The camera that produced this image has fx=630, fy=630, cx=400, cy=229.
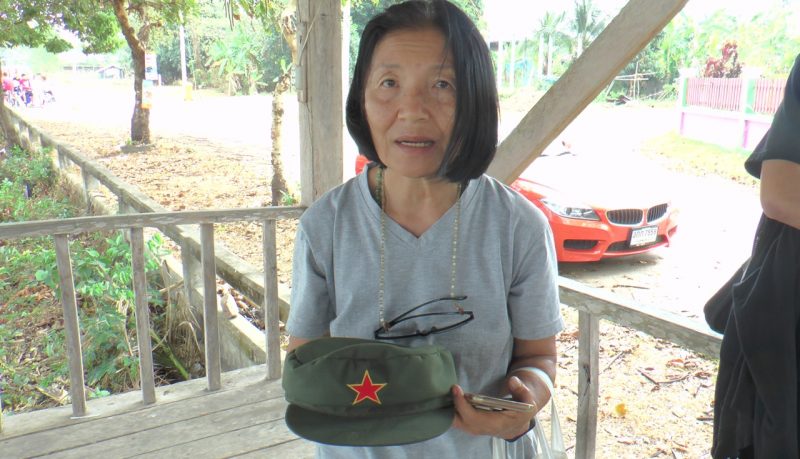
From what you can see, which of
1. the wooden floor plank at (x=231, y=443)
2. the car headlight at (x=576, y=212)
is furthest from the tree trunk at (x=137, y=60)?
the wooden floor plank at (x=231, y=443)

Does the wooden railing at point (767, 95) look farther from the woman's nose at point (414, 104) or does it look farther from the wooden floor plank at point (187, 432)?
the woman's nose at point (414, 104)

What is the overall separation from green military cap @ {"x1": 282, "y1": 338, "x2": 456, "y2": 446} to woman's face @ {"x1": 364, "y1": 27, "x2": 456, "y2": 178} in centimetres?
25

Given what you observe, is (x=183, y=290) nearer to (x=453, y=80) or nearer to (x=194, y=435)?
(x=194, y=435)

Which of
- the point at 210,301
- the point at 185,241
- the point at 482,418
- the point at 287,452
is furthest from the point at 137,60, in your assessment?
the point at 482,418

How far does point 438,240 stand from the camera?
0.87 metres

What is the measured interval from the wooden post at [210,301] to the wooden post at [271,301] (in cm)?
22

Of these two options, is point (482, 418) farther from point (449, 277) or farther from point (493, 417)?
point (449, 277)

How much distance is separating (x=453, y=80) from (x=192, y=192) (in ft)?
31.8

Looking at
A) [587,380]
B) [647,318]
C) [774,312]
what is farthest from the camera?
[587,380]

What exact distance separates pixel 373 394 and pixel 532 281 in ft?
0.89

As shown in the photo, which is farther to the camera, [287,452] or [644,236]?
[644,236]

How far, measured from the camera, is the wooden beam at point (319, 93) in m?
2.56

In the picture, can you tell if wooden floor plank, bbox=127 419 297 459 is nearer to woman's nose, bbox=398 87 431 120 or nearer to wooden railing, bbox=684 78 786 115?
woman's nose, bbox=398 87 431 120

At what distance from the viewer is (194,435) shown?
7.71ft
